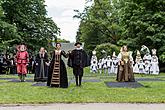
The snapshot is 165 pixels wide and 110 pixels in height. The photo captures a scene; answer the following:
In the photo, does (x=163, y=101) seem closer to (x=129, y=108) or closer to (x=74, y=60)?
(x=129, y=108)

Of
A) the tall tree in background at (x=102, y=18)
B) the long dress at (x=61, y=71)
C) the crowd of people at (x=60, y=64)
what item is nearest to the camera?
the long dress at (x=61, y=71)

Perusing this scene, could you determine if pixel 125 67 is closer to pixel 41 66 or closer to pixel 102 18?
pixel 41 66

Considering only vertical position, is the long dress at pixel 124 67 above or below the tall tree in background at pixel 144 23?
below

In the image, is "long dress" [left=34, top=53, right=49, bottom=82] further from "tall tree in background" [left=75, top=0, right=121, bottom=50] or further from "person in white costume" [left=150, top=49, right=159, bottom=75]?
"tall tree in background" [left=75, top=0, right=121, bottom=50]

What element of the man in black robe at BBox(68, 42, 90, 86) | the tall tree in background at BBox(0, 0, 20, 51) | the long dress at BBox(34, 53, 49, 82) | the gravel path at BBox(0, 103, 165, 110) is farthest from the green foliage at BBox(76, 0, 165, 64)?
the gravel path at BBox(0, 103, 165, 110)

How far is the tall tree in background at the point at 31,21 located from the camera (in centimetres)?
5034

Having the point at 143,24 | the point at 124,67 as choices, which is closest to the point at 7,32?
the point at 143,24

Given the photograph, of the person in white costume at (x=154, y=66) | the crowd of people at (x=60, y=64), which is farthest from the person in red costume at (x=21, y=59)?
the person in white costume at (x=154, y=66)

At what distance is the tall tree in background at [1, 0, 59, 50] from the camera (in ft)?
165

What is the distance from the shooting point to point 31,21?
51781 mm

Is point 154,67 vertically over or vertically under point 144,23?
under

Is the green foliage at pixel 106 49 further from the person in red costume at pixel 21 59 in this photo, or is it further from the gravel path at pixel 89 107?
the gravel path at pixel 89 107

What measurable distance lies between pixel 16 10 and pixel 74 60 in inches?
1344

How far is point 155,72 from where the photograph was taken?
106 ft
